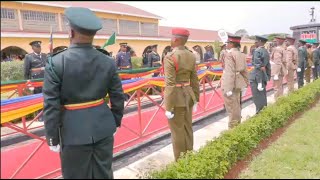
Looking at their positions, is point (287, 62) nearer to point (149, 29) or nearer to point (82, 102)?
point (82, 102)

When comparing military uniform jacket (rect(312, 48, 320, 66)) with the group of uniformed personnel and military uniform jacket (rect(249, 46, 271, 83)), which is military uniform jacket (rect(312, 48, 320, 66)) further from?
the group of uniformed personnel

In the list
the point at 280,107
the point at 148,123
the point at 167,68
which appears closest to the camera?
the point at 167,68

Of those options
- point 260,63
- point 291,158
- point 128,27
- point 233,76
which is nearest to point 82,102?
point 291,158

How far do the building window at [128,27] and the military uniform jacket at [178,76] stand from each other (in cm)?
1533

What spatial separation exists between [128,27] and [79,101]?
63.5ft

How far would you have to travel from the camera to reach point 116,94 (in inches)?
103

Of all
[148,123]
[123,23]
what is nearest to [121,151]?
[148,123]

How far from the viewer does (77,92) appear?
237cm

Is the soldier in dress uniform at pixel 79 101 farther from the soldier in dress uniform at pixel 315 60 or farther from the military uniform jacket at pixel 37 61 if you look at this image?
the soldier in dress uniform at pixel 315 60

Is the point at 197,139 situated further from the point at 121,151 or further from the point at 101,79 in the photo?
the point at 101,79

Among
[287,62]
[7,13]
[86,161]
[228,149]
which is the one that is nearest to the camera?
[7,13]

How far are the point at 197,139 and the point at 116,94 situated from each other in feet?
10.3

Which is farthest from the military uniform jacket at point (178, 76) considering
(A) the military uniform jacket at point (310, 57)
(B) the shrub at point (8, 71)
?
(A) the military uniform jacket at point (310, 57)

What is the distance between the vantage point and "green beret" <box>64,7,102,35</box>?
2.32 m
